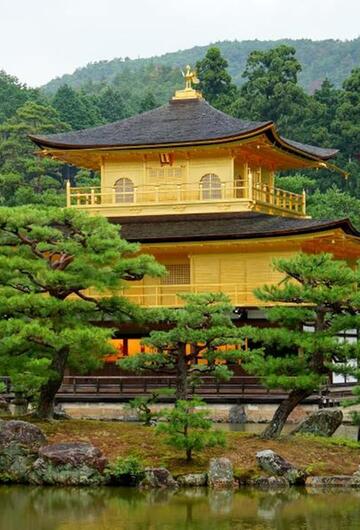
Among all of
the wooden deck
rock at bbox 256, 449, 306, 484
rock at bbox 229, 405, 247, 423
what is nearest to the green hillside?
the wooden deck

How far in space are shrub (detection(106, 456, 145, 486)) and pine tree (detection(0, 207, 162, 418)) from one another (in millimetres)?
3096

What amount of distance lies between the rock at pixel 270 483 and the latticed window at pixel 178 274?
16017 mm

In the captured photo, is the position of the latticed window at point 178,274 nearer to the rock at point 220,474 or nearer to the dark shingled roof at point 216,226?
the dark shingled roof at point 216,226

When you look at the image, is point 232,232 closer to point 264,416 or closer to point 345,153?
point 264,416

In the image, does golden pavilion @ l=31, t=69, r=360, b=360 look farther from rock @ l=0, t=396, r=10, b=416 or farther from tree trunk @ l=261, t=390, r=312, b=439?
tree trunk @ l=261, t=390, r=312, b=439

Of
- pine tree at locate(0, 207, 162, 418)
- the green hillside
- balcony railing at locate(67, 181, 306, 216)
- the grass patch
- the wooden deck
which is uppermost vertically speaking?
the green hillside

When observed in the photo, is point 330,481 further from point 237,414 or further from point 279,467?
point 237,414

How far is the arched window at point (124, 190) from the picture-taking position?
41250 millimetres

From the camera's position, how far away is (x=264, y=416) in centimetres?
3462

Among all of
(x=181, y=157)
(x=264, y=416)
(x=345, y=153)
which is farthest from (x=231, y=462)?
(x=345, y=153)

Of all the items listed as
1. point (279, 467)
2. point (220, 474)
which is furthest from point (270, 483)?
point (220, 474)

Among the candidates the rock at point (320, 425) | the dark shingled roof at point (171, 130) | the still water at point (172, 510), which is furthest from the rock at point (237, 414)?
the still water at point (172, 510)

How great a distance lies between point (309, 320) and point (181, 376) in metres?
3.00

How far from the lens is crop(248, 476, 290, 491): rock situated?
76.7ft
